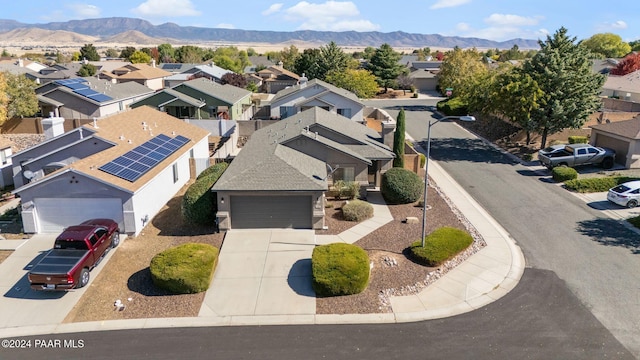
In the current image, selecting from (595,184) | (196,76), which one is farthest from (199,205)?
(196,76)

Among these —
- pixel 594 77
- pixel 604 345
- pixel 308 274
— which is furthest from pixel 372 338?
pixel 594 77

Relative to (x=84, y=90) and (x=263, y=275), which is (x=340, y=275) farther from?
(x=84, y=90)

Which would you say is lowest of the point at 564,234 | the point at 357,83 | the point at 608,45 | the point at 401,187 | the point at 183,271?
the point at 564,234

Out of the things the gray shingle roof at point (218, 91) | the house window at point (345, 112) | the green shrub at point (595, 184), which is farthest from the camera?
the house window at point (345, 112)

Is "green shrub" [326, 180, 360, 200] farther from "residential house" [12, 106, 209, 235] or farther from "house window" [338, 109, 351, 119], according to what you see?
"house window" [338, 109, 351, 119]

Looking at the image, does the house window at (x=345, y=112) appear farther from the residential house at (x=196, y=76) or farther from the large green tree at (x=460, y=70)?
the residential house at (x=196, y=76)

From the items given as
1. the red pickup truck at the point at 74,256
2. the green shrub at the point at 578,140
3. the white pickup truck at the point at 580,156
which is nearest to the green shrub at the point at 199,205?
the red pickup truck at the point at 74,256

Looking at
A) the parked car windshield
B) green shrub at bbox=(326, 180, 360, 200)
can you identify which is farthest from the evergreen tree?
the parked car windshield
